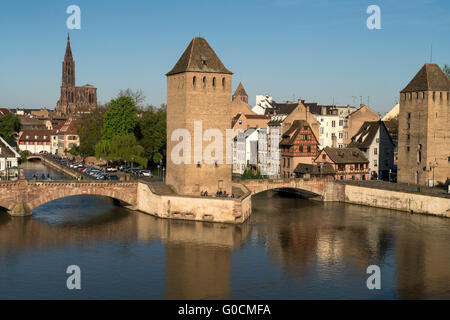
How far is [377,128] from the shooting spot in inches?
2972

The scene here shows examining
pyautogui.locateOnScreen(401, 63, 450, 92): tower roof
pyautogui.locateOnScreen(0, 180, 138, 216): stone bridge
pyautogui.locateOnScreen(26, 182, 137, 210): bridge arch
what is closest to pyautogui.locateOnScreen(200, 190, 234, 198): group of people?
pyautogui.locateOnScreen(26, 182, 137, 210): bridge arch

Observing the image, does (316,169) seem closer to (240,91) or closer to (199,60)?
(199,60)

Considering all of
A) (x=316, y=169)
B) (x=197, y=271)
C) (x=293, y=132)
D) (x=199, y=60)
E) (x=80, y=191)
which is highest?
(x=199, y=60)

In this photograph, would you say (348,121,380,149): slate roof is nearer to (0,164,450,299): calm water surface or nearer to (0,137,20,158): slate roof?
(0,164,450,299): calm water surface

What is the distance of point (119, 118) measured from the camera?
8681 centimetres

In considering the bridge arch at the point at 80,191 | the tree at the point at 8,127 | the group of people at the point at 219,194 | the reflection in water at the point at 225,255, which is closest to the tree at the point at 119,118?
the tree at the point at 8,127

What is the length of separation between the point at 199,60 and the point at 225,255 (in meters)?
20.3

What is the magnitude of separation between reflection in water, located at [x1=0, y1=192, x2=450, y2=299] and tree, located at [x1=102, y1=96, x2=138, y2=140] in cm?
2846

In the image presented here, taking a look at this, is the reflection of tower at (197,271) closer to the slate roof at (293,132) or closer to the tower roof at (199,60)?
the tower roof at (199,60)

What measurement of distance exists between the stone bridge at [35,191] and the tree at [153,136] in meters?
35.6

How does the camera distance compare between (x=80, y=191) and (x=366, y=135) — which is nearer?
(x=80, y=191)

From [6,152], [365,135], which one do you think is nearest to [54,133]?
[6,152]

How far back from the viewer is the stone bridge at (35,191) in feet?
170
